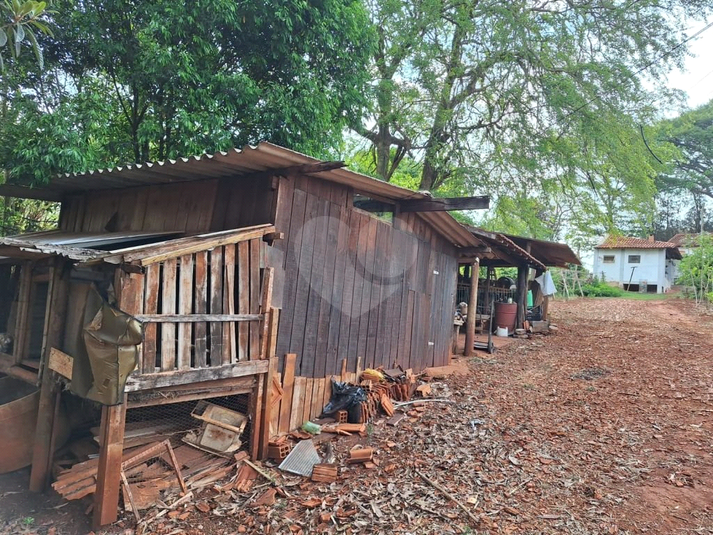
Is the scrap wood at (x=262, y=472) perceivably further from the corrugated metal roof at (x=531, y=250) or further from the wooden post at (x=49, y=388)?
the corrugated metal roof at (x=531, y=250)

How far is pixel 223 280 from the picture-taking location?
4.20 m

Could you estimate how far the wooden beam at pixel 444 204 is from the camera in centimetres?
596

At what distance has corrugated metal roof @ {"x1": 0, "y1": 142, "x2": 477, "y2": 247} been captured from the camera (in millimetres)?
4125

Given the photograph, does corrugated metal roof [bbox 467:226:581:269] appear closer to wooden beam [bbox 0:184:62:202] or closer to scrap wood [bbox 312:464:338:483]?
scrap wood [bbox 312:464:338:483]

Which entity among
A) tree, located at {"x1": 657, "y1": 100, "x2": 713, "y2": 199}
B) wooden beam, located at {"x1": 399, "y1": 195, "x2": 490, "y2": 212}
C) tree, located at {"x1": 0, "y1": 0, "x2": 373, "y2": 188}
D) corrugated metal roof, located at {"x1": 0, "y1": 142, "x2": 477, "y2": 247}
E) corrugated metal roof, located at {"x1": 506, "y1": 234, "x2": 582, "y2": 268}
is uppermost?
tree, located at {"x1": 657, "y1": 100, "x2": 713, "y2": 199}

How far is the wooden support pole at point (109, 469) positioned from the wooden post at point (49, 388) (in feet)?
3.58

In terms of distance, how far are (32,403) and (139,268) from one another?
2.09 m

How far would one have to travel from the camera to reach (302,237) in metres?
5.12

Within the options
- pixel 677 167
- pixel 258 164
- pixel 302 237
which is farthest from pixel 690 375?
pixel 677 167

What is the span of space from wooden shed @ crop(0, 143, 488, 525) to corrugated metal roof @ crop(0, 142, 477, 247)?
0.9 inches

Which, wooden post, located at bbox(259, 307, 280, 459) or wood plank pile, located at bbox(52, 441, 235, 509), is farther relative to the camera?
wooden post, located at bbox(259, 307, 280, 459)

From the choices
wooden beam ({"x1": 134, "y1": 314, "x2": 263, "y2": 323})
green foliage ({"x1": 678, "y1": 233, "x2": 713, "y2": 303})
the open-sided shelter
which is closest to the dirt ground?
wooden beam ({"x1": 134, "y1": 314, "x2": 263, "y2": 323})

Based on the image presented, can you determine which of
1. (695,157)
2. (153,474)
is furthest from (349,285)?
(695,157)

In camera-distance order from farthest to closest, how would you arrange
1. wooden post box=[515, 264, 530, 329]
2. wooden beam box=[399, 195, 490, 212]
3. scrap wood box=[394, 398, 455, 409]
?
wooden post box=[515, 264, 530, 329], scrap wood box=[394, 398, 455, 409], wooden beam box=[399, 195, 490, 212]
